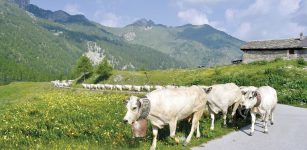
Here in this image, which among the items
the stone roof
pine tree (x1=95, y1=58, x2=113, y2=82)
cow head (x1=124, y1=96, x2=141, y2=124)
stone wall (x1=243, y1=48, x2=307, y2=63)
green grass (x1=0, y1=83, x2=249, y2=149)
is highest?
the stone roof

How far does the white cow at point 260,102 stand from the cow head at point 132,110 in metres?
7.78

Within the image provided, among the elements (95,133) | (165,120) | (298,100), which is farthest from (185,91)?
(298,100)

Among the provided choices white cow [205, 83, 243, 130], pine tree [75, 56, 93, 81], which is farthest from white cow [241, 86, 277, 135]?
pine tree [75, 56, 93, 81]

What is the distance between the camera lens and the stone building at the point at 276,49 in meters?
85.6

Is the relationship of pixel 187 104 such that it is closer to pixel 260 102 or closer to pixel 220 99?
pixel 260 102

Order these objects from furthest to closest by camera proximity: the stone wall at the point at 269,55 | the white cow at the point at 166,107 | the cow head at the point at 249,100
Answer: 1. the stone wall at the point at 269,55
2. the cow head at the point at 249,100
3. the white cow at the point at 166,107

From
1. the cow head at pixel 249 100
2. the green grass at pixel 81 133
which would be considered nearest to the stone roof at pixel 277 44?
the green grass at pixel 81 133

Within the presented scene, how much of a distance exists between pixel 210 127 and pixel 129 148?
625 centimetres

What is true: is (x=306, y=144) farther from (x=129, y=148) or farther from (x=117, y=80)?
(x=117, y=80)

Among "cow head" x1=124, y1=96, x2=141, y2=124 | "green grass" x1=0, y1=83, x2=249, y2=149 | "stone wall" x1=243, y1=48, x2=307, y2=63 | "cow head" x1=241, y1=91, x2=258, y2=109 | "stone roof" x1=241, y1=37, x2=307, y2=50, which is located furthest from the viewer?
"stone roof" x1=241, y1=37, x2=307, y2=50

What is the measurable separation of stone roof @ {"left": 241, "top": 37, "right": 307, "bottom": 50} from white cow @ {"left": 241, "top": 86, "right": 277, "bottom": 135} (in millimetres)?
67628

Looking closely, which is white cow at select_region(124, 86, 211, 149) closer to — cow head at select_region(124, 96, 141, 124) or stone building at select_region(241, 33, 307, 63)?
cow head at select_region(124, 96, 141, 124)

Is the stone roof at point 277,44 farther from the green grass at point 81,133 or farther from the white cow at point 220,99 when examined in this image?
the green grass at point 81,133

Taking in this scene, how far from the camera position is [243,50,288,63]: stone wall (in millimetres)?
88250
